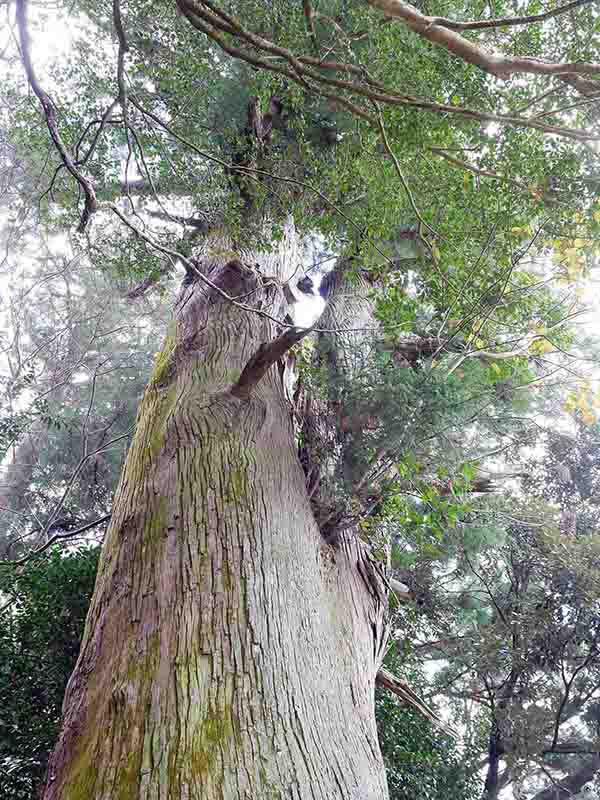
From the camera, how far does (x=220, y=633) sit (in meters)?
1.66

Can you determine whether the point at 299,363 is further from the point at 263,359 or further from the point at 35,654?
the point at 35,654

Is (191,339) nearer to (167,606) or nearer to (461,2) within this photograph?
(167,606)

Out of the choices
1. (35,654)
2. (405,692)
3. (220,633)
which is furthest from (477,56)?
(35,654)

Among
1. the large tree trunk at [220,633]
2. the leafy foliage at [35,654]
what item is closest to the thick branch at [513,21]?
the large tree trunk at [220,633]

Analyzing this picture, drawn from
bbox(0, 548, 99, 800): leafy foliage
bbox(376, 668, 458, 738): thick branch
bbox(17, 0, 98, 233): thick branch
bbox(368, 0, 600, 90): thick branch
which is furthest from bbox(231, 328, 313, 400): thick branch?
bbox(0, 548, 99, 800): leafy foliage

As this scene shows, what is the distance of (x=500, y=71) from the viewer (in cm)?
176

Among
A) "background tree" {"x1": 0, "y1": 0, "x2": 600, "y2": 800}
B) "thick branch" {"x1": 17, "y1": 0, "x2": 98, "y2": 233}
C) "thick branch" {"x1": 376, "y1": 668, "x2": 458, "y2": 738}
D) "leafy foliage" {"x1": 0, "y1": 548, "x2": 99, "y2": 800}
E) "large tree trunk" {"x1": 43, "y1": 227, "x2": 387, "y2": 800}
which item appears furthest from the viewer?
"leafy foliage" {"x1": 0, "y1": 548, "x2": 99, "y2": 800}

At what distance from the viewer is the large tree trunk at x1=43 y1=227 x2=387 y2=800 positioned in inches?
53.9

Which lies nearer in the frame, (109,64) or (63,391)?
(109,64)

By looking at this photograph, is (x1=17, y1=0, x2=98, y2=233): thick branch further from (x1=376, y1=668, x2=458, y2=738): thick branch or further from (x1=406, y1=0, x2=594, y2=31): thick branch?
(x1=376, y1=668, x2=458, y2=738): thick branch

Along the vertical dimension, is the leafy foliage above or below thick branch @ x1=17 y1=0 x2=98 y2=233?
below

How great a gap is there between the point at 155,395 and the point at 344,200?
2.36m

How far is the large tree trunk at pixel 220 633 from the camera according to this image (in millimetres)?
1370

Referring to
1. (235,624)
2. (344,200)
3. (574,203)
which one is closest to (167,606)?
(235,624)
